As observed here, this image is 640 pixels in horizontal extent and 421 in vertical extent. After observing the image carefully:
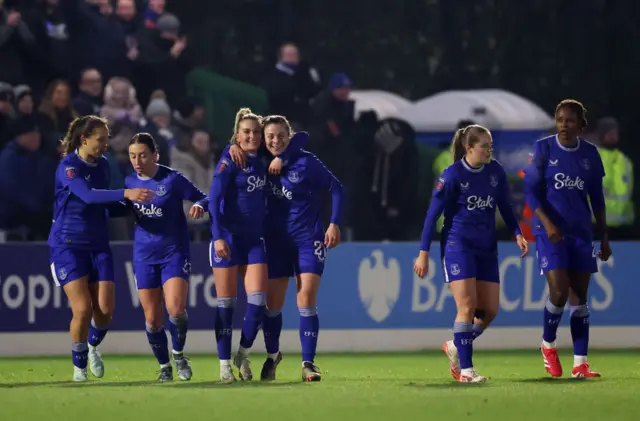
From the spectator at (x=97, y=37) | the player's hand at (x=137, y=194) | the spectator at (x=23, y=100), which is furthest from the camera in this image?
the spectator at (x=97, y=37)

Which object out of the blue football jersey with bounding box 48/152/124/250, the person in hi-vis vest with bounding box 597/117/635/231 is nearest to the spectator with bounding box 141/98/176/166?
the person in hi-vis vest with bounding box 597/117/635/231

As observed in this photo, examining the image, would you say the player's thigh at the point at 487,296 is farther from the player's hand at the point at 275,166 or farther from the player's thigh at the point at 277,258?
the player's hand at the point at 275,166

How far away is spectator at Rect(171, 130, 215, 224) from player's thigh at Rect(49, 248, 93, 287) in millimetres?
6494

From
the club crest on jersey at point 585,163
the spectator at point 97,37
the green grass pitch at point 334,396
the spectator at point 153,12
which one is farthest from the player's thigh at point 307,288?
the spectator at point 153,12

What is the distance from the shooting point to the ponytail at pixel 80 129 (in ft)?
35.4

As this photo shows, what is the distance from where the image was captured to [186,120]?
17922mm

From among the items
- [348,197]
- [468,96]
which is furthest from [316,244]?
[468,96]

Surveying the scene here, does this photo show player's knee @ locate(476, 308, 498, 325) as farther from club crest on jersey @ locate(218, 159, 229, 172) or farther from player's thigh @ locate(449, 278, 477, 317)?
club crest on jersey @ locate(218, 159, 229, 172)

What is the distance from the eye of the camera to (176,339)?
416 inches

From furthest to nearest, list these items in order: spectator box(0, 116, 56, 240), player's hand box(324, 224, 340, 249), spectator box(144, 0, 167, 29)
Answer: spectator box(144, 0, 167, 29), spectator box(0, 116, 56, 240), player's hand box(324, 224, 340, 249)

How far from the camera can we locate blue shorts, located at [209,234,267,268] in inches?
411

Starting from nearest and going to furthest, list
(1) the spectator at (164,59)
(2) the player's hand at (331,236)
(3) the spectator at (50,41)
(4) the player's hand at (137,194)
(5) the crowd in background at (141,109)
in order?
(4) the player's hand at (137,194)
(2) the player's hand at (331,236)
(5) the crowd in background at (141,109)
(3) the spectator at (50,41)
(1) the spectator at (164,59)

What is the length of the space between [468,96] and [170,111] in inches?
164

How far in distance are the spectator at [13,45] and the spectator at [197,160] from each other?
7.13 feet
